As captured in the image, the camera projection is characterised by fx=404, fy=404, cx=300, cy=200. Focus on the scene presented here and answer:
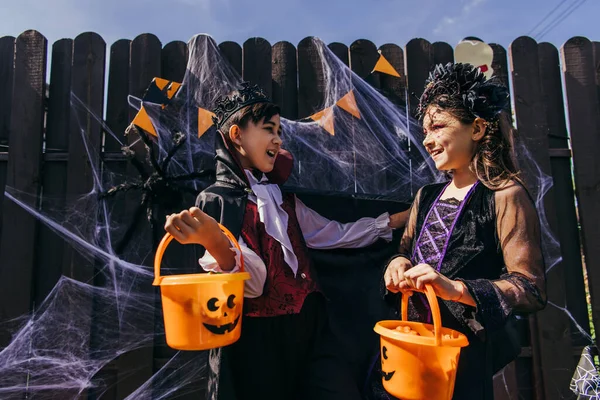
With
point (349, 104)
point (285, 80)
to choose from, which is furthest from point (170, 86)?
point (349, 104)

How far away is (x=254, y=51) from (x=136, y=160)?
0.89 metres

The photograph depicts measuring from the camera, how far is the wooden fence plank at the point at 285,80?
2291 mm

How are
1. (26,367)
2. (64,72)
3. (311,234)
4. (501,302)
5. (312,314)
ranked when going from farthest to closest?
(64,72)
(26,367)
(311,234)
(312,314)
(501,302)

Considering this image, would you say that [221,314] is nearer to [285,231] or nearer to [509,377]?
[285,231]

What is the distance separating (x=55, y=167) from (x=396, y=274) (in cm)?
199

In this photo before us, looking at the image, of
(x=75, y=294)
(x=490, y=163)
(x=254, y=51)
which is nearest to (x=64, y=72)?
(x=254, y=51)

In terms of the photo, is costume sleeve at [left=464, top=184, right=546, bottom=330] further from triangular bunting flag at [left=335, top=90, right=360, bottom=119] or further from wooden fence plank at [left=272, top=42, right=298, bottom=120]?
wooden fence plank at [left=272, top=42, right=298, bottom=120]

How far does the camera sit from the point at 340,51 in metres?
2.32

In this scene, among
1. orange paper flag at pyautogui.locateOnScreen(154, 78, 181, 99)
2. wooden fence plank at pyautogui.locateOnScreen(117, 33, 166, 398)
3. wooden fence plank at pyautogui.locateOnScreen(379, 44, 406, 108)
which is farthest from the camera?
wooden fence plank at pyautogui.locateOnScreen(379, 44, 406, 108)

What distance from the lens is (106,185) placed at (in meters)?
2.21

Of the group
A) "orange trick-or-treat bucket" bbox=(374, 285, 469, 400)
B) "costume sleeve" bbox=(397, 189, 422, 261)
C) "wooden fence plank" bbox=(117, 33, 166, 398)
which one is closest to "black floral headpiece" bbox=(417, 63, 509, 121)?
"costume sleeve" bbox=(397, 189, 422, 261)

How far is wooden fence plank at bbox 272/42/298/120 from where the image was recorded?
7.52 ft

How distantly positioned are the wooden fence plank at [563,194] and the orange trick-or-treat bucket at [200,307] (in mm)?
1897

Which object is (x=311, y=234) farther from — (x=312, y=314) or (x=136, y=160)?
(x=136, y=160)
